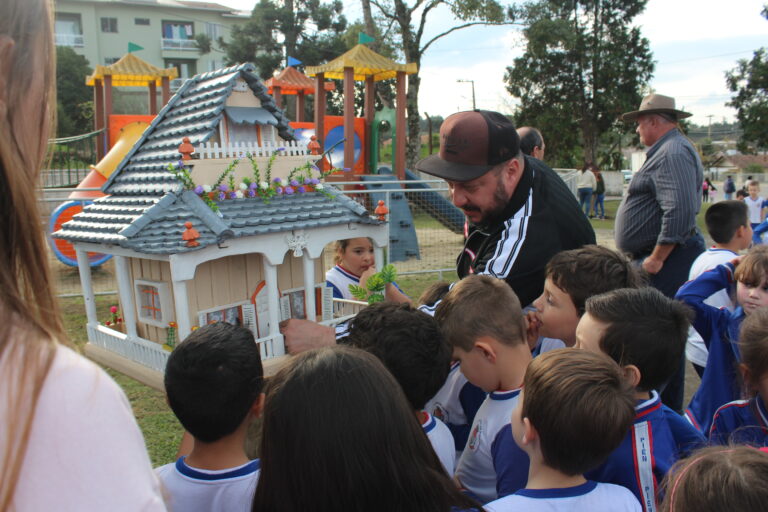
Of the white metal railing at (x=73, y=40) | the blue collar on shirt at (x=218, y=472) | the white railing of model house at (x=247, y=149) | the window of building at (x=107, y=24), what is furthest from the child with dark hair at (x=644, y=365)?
the window of building at (x=107, y=24)

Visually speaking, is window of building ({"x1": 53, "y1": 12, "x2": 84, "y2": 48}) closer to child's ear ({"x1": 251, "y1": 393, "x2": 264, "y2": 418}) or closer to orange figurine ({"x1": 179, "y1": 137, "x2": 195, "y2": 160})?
orange figurine ({"x1": 179, "y1": 137, "x2": 195, "y2": 160})

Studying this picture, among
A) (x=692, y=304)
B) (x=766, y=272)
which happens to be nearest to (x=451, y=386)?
(x=692, y=304)

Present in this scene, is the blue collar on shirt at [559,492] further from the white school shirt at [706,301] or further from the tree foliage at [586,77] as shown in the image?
the tree foliage at [586,77]

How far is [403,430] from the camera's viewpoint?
1222mm

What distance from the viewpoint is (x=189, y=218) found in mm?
4203

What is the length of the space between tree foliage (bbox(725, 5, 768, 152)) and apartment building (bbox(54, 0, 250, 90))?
3527 centimetres

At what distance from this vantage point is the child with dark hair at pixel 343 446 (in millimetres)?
1173

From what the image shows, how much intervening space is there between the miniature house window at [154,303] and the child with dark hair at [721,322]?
3485 mm

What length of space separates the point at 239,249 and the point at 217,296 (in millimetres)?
474

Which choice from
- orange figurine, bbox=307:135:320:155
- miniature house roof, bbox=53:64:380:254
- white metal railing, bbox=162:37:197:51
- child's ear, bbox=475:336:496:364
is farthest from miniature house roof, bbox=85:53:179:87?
white metal railing, bbox=162:37:197:51

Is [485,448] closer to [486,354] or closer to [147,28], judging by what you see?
[486,354]

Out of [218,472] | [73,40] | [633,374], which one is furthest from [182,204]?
[73,40]

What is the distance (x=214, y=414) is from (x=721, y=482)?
4.72 ft

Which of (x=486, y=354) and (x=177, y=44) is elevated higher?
(x=177, y=44)
